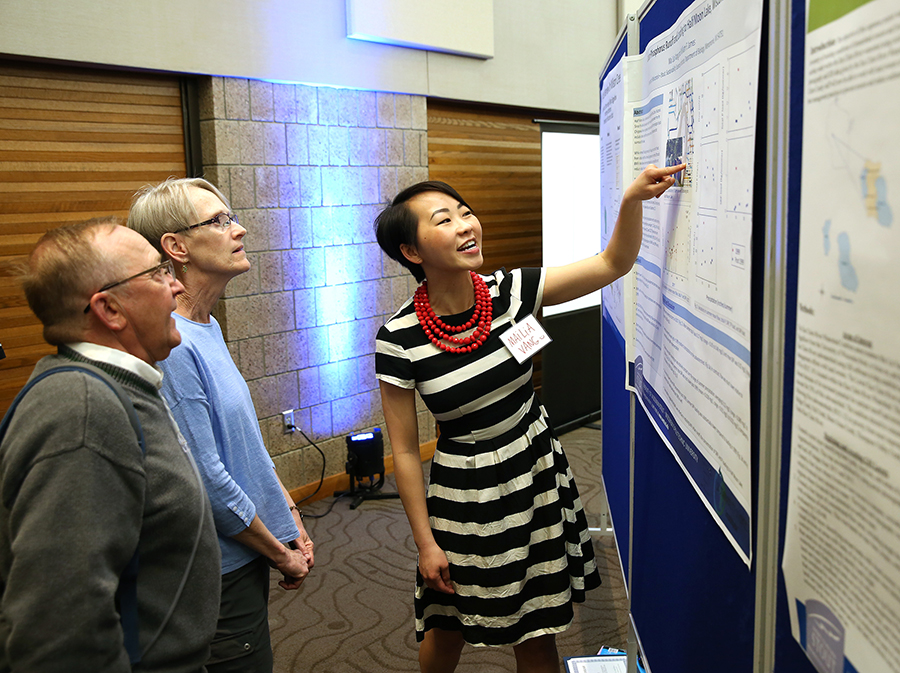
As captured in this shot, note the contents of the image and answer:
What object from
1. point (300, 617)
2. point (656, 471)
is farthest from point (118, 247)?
point (300, 617)

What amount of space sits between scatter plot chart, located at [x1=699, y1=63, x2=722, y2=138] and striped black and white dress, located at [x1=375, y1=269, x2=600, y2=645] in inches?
29.8

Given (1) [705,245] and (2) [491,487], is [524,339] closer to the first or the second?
(2) [491,487]

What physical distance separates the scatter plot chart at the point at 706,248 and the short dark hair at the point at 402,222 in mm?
698

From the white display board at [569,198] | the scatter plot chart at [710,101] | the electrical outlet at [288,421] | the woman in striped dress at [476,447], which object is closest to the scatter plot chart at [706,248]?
the scatter plot chart at [710,101]

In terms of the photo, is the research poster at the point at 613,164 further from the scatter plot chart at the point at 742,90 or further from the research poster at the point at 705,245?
the scatter plot chart at the point at 742,90

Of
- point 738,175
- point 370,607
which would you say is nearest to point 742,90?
point 738,175

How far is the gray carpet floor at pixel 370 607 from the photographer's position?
2.46 metres

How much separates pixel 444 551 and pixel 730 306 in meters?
1.00

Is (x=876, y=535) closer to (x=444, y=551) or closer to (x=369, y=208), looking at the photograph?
(x=444, y=551)

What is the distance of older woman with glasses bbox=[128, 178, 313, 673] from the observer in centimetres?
133

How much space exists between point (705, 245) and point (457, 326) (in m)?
0.73

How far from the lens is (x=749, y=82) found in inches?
32.2

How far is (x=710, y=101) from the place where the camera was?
969 mm

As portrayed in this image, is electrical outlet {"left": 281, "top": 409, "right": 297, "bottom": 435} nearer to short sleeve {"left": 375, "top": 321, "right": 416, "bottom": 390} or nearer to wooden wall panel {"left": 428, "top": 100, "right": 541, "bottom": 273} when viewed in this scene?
wooden wall panel {"left": 428, "top": 100, "right": 541, "bottom": 273}
